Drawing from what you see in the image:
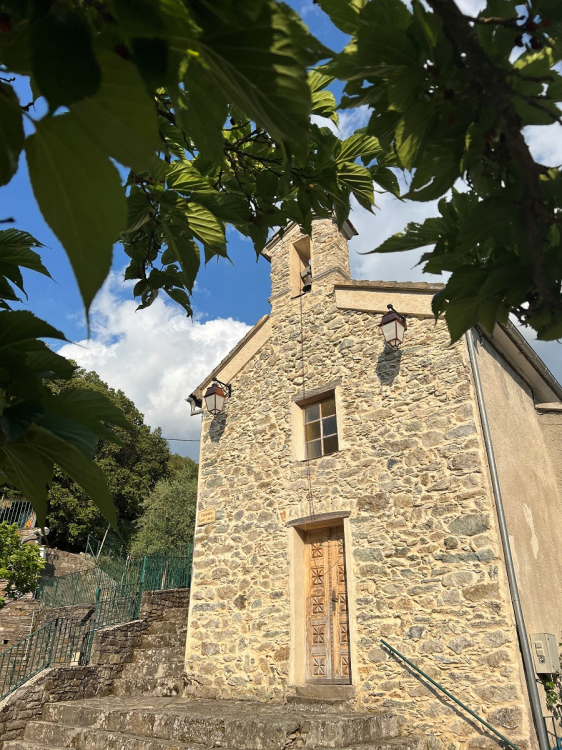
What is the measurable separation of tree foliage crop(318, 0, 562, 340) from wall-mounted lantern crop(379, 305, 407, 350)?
6.07 meters

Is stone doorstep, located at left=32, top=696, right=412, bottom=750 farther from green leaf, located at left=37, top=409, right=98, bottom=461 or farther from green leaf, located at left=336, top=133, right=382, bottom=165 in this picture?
green leaf, located at left=37, top=409, right=98, bottom=461

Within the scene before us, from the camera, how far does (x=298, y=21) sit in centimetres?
48

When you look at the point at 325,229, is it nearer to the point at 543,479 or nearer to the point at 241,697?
the point at 543,479

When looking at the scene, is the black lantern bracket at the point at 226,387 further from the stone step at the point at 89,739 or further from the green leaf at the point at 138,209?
the green leaf at the point at 138,209

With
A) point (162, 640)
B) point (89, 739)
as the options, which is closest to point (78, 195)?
point (89, 739)

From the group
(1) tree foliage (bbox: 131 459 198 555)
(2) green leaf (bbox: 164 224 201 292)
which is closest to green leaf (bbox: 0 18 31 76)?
(2) green leaf (bbox: 164 224 201 292)

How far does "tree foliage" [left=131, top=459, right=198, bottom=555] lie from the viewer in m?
19.0

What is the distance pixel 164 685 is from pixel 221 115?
889cm

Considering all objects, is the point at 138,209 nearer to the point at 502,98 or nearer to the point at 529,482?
the point at 502,98

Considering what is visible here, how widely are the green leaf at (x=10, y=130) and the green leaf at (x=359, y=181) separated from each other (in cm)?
120

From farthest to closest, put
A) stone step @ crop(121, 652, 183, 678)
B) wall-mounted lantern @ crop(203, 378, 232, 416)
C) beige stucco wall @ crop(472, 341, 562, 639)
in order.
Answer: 1. wall-mounted lantern @ crop(203, 378, 232, 416)
2. stone step @ crop(121, 652, 183, 678)
3. beige stucco wall @ crop(472, 341, 562, 639)

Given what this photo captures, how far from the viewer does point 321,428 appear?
25.5 ft

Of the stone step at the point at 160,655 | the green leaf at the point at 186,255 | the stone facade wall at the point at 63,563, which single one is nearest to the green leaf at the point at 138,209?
the green leaf at the point at 186,255

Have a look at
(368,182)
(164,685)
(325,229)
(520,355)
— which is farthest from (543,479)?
(368,182)
